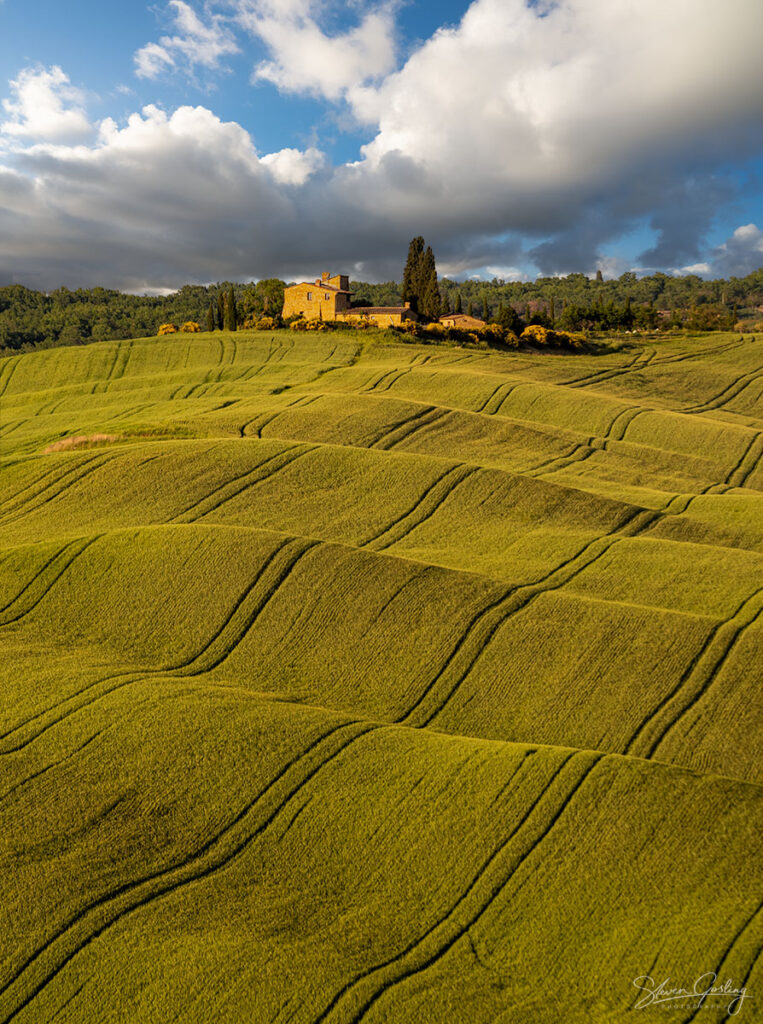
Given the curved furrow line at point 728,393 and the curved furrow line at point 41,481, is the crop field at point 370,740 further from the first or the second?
the curved furrow line at point 728,393

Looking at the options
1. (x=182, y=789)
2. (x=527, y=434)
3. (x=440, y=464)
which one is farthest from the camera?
(x=527, y=434)

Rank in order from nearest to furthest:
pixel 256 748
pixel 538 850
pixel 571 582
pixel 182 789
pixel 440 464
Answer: pixel 538 850 < pixel 182 789 < pixel 256 748 < pixel 571 582 < pixel 440 464

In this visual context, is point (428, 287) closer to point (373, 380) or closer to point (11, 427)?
point (373, 380)

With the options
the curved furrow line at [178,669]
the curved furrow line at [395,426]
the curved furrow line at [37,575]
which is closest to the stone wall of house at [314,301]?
the curved furrow line at [395,426]

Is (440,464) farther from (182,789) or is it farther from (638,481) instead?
(182,789)

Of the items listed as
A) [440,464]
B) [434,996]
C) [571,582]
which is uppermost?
[440,464]

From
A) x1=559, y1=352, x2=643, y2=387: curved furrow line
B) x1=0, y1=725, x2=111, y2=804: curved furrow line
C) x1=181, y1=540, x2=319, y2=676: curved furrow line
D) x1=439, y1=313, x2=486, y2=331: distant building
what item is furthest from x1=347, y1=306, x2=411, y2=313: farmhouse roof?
x1=0, y1=725, x2=111, y2=804: curved furrow line

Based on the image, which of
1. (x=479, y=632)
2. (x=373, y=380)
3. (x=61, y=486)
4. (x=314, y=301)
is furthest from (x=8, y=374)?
(x=479, y=632)

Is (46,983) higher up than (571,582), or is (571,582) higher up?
(571,582)

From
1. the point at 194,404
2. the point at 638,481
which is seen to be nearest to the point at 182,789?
the point at 638,481
